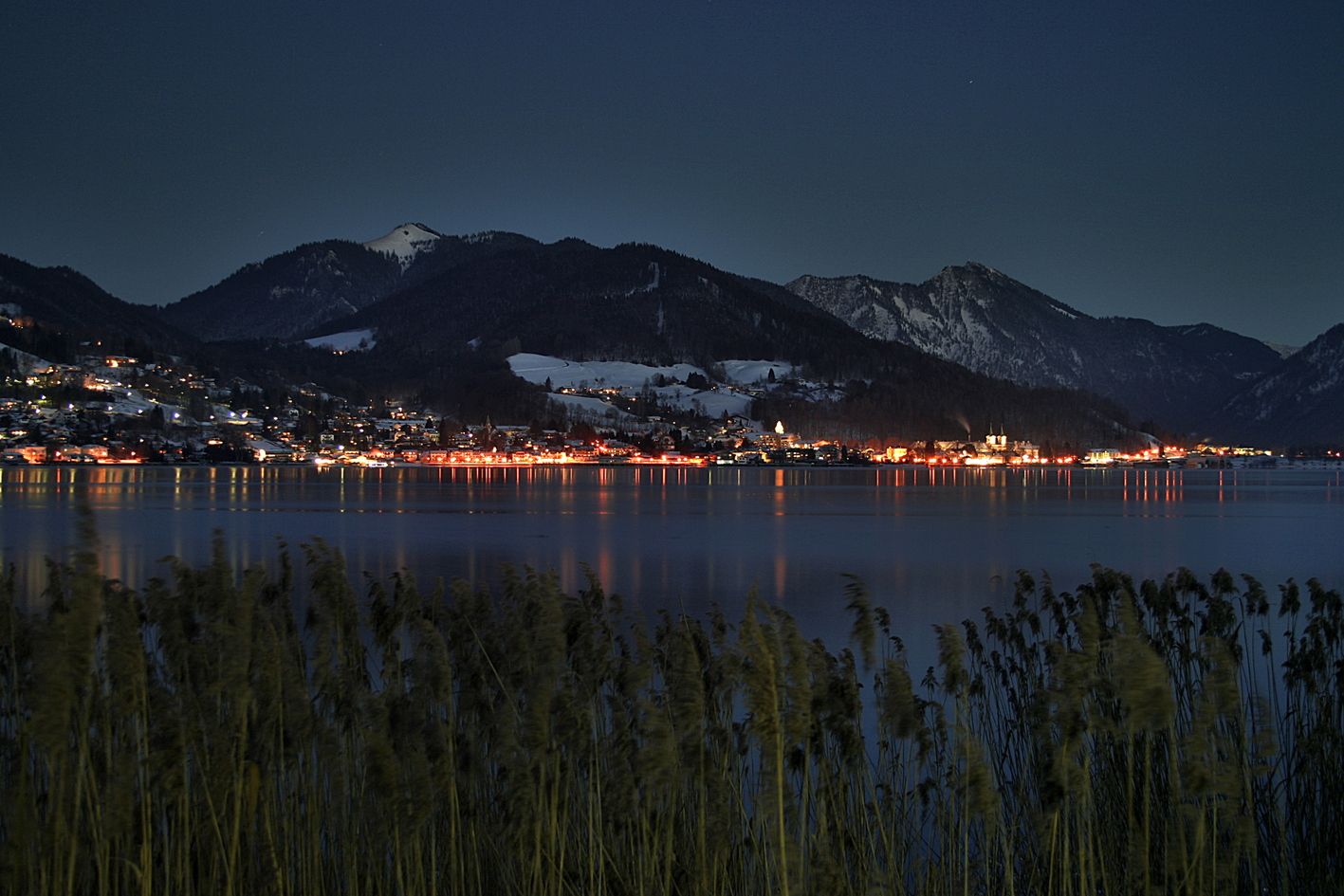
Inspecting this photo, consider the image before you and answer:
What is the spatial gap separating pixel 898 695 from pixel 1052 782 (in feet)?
2.22

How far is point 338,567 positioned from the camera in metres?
5.51

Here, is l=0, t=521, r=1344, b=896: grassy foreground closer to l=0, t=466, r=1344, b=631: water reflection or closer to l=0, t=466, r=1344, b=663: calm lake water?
l=0, t=466, r=1344, b=663: calm lake water

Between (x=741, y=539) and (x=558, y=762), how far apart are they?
29982mm

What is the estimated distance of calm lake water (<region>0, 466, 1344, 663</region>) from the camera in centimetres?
2095

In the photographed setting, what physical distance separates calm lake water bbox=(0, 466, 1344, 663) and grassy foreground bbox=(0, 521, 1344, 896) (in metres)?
1.02

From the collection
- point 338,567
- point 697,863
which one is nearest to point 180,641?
point 338,567

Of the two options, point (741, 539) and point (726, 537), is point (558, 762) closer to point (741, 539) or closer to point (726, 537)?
point (741, 539)

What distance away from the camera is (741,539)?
34.0 meters

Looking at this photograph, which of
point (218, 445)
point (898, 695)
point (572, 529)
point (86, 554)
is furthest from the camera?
point (218, 445)

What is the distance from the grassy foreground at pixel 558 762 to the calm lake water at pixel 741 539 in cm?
102

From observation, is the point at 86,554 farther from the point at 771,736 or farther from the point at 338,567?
the point at 338,567

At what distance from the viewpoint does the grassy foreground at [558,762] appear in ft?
10.7

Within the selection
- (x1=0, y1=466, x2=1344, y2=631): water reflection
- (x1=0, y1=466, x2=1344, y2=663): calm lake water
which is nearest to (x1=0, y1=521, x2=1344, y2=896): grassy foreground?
(x1=0, y1=466, x2=1344, y2=663): calm lake water

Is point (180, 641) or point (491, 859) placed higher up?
point (180, 641)
